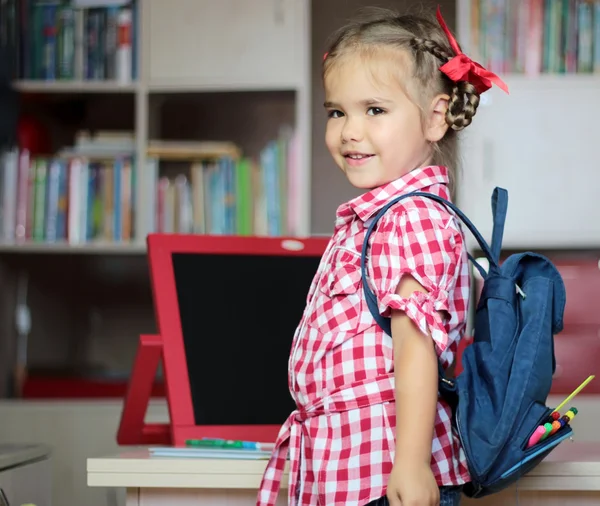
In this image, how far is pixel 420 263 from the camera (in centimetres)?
96

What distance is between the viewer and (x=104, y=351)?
123 inches

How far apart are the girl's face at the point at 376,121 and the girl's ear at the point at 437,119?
0.6 inches

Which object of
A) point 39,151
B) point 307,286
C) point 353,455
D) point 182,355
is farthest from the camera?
point 39,151

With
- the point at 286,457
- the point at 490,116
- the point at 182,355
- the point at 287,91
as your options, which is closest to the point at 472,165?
the point at 490,116

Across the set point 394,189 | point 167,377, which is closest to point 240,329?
point 167,377

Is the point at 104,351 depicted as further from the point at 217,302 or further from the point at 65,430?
the point at 217,302

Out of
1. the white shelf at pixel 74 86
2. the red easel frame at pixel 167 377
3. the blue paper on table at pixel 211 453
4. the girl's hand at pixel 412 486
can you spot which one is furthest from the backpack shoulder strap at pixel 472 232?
the white shelf at pixel 74 86

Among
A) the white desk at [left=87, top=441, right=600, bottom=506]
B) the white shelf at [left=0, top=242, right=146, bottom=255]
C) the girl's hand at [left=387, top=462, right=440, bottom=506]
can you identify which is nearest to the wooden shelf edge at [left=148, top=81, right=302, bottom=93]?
the white shelf at [left=0, top=242, right=146, bottom=255]

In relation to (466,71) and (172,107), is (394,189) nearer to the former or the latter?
(466,71)

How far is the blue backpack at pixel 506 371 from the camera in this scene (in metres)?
0.92

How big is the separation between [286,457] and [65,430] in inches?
66.6

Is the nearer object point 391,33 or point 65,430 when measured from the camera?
point 391,33

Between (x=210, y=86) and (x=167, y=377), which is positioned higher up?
(x=210, y=86)

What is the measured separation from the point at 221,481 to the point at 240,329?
36 cm
